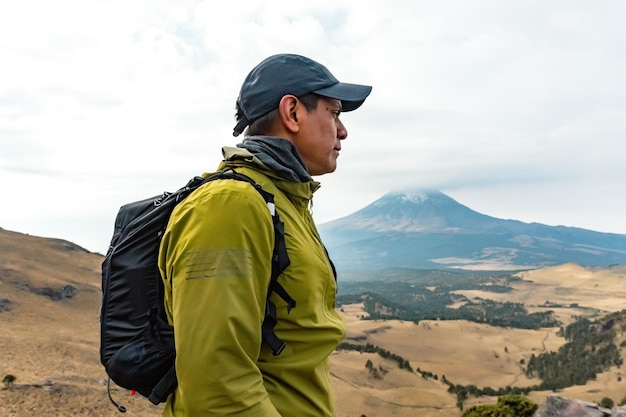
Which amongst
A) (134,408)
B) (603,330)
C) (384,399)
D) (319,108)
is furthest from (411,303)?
(319,108)

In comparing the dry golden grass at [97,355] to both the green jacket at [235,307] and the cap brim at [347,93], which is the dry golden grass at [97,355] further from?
the cap brim at [347,93]

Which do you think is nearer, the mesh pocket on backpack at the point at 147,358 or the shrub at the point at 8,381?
the mesh pocket on backpack at the point at 147,358

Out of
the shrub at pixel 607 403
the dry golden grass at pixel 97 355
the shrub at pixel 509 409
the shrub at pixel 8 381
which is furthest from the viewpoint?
the shrub at pixel 607 403

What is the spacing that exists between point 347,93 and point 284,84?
265 mm

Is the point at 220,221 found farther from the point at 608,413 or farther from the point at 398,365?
the point at 398,365

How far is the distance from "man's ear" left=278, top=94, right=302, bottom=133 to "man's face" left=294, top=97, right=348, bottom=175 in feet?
0.08

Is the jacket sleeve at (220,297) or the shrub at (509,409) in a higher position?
the jacket sleeve at (220,297)

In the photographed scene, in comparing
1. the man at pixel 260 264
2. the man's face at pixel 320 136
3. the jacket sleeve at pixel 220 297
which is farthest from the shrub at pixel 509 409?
the jacket sleeve at pixel 220 297

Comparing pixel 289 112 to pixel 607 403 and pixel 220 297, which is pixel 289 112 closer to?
pixel 220 297

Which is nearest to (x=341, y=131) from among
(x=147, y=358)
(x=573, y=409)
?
(x=147, y=358)

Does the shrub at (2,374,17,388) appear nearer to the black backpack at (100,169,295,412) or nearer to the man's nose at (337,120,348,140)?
the black backpack at (100,169,295,412)

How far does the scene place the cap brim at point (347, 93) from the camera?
6.33 feet

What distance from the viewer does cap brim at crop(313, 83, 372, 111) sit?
6.33 feet

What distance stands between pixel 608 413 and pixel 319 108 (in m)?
8.92
